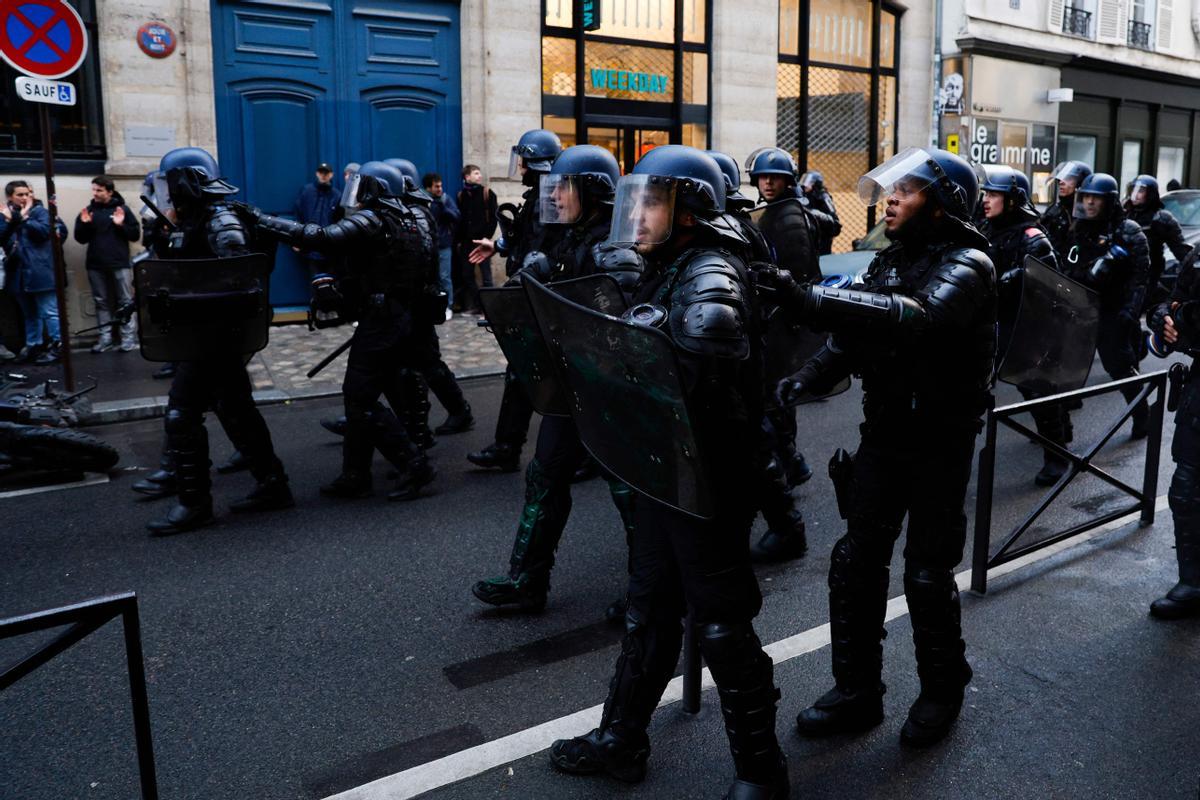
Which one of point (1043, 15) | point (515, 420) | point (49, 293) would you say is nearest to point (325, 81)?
point (49, 293)

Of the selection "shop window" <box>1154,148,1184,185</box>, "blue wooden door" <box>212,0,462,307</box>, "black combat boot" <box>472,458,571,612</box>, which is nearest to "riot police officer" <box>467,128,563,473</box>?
"black combat boot" <box>472,458,571,612</box>

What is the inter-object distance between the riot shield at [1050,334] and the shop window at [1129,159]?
22122 millimetres

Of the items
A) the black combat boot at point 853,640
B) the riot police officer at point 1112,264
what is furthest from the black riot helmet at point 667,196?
the riot police officer at point 1112,264

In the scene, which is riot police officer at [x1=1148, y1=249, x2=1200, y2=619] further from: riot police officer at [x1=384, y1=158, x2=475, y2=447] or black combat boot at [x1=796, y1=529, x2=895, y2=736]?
riot police officer at [x1=384, y1=158, x2=475, y2=447]

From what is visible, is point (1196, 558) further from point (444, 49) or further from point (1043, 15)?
point (1043, 15)

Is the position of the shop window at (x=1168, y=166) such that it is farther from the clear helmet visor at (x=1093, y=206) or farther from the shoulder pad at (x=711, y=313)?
the shoulder pad at (x=711, y=313)

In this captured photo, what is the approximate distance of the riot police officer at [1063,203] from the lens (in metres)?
8.30

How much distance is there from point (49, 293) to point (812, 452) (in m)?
7.79

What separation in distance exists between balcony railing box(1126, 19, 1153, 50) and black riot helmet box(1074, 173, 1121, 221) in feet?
63.8

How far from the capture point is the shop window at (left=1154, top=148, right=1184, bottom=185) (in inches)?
1032

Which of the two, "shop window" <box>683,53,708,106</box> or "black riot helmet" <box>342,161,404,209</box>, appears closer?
"black riot helmet" <box>342,161,404,209</box>

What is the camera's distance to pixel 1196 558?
4.45 metres

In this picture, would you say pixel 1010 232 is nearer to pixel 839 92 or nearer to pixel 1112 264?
pixel 1112 264

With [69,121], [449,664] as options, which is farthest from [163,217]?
[69,121]
